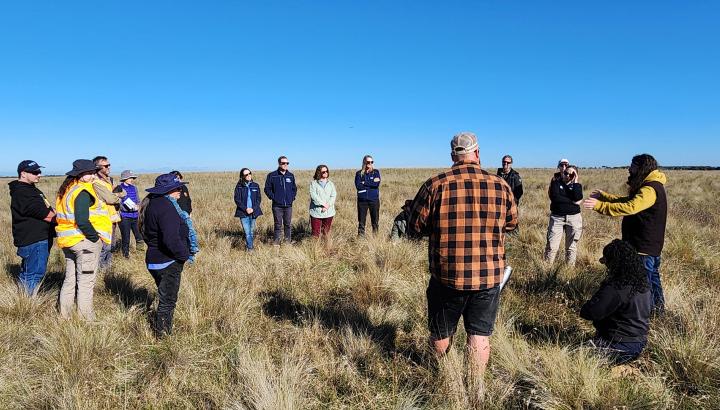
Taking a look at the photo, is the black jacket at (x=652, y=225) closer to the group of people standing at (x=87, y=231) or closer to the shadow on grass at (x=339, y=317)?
the shadow on grass at (x=339, y=317)

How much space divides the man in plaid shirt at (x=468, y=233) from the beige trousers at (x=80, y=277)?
3.75 metres

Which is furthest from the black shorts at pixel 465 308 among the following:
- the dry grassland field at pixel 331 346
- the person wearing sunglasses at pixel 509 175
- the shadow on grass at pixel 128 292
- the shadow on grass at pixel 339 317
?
the person wearing sunglasses at pixel 509 175

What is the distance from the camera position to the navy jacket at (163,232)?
3.68 metres

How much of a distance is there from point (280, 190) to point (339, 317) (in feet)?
13.2

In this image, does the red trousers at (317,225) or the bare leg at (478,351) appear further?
the red trousers at (317,225)

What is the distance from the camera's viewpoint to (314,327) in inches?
158

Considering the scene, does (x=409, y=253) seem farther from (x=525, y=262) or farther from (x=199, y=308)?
(x=199, y=308)

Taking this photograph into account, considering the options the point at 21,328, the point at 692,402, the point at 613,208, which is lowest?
the point at 692,402

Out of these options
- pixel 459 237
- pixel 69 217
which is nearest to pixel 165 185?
pixel 69 217

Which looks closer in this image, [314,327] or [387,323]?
[314,327]

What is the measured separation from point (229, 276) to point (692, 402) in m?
5.27

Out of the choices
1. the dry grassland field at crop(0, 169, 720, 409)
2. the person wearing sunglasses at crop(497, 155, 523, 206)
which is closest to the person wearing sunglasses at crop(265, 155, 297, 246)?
the dry grassland field at crop(0, 169, 720, 409)

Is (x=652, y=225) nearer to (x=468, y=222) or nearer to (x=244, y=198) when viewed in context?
(x=468, y=222)

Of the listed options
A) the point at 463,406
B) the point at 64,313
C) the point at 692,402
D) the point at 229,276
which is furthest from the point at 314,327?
the point at 692,402
